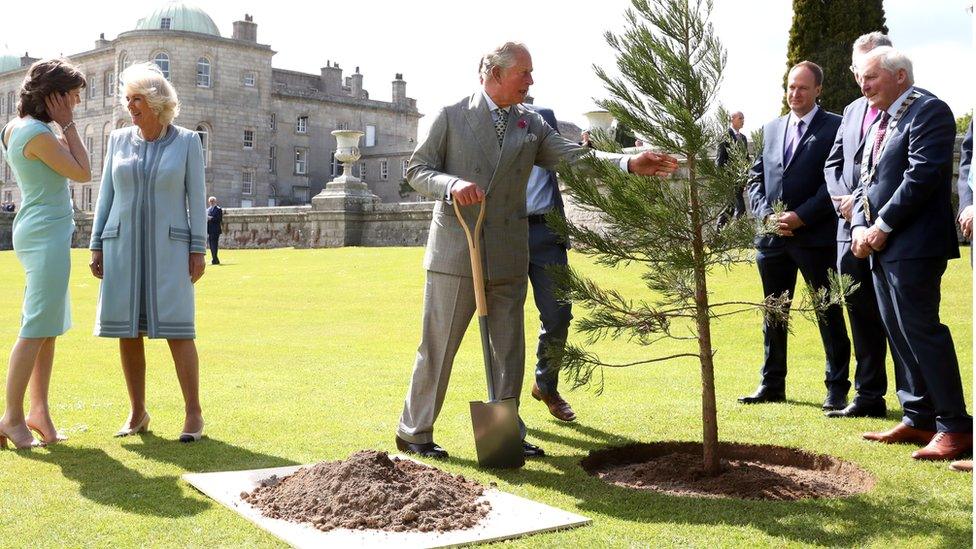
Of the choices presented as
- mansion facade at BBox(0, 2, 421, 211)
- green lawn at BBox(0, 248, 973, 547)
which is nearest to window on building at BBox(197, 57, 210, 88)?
mansion facade at BBox(0, 2, 421, 211)

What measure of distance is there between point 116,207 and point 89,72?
2552 inches

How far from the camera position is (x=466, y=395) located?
23.9ft

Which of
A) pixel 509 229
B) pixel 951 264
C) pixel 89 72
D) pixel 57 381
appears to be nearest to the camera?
pixel 509 229

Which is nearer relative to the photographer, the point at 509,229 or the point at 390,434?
the point at 509,229

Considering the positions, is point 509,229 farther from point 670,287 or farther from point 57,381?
point 57,381

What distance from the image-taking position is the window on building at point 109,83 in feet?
207

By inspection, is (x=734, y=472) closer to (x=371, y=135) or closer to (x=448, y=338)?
(x=448, y=338)

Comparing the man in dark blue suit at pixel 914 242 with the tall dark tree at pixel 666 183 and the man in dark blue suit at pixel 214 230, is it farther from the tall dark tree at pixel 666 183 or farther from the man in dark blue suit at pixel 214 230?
the man in dark blue suit at pixel 214 230

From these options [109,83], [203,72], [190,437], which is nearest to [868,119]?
[190,437]

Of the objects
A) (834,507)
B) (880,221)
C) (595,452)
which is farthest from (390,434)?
(880,221)

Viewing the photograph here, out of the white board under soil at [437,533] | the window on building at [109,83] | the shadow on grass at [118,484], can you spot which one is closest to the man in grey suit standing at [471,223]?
the white board under soil at [437,533]

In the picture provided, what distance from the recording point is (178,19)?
6169 cm

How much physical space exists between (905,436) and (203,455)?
3884mm

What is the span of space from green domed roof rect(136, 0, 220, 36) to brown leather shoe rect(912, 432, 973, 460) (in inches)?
2424
